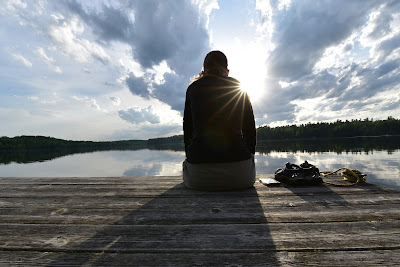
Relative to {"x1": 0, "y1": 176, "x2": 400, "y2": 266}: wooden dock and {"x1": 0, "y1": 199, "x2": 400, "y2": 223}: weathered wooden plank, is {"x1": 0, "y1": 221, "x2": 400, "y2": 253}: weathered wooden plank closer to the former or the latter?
{"x1": 0, "y1": 176, "x2": 400, "y2": 266}: wooden dock

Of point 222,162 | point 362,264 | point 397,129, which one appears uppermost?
point 397,129

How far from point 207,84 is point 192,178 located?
1371 mm

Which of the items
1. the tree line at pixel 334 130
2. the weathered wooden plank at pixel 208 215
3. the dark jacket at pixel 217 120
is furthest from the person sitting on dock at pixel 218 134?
the tree line at pixel 334 130

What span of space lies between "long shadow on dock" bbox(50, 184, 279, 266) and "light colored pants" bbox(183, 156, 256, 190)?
52cm

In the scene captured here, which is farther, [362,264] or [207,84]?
[207,84]

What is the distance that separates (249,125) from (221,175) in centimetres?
91

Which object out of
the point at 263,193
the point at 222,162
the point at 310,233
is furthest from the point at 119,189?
the point at 310,233

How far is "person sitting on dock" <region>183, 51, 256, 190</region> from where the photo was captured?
2.67 metres

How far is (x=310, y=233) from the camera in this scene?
1.51 metres

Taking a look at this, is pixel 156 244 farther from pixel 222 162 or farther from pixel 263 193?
pixel 263 193

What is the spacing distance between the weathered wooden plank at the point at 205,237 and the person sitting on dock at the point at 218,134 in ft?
3.60

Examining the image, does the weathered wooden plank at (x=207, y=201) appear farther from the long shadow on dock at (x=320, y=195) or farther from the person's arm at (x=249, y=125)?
the person's arm at (x=249, y=125)

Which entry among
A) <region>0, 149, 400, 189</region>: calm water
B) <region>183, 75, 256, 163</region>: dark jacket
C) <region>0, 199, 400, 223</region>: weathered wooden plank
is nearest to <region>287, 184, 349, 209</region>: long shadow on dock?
<region>0, 199, 400, 223</region>: weathered wooden plank

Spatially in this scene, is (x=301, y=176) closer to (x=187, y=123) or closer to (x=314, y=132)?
(x=187, y=123)
